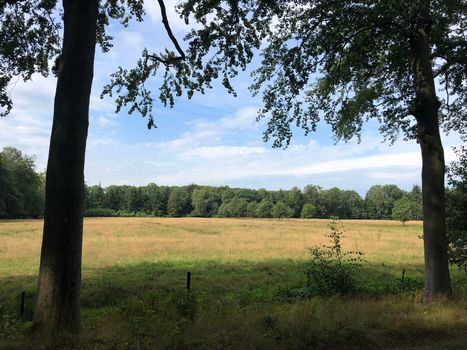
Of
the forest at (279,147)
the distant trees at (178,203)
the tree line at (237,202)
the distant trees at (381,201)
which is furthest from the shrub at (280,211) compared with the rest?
the forest at (279,147)

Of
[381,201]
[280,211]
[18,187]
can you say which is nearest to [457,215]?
[18,187]

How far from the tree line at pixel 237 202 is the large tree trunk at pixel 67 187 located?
152051 mm

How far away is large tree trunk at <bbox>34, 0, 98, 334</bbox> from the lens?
254 inches

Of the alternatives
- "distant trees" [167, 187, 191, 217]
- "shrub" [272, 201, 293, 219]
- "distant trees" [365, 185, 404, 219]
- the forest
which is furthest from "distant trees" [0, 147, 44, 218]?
"distant trees" [365, 185, 404, 219]

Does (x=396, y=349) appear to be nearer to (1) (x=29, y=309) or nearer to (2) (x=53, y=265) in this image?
(2) (x=53, y=265)

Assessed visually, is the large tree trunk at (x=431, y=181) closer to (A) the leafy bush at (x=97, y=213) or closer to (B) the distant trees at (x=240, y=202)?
(A) the leafy bush at (x=97, y=213)

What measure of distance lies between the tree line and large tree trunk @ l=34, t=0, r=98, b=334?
15205 cm

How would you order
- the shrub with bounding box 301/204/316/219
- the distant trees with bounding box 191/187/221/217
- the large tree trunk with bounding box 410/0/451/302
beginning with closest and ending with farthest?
the large tree trunk with bounding box 410/0/451/302
the shrub with bounding box 301/204/316/219
the distant trees with bounding box 191/187/221/217

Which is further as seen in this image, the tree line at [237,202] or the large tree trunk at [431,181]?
the tree line at [237,202]

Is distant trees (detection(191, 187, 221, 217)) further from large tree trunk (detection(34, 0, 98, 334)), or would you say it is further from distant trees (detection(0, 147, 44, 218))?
large tree trunk (detection(34, 0, 98, 334))

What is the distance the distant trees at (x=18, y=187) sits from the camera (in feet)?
329

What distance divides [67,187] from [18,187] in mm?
114057

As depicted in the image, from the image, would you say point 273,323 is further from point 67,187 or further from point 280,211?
point 280,211

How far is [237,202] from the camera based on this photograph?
17200cm
